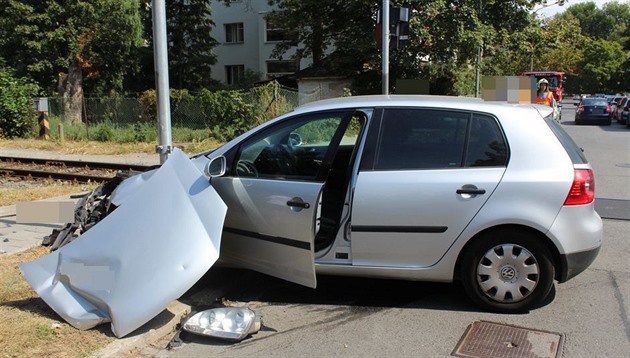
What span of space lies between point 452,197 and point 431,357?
121cm

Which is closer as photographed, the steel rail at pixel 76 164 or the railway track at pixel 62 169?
the railway track at pixel 62 169

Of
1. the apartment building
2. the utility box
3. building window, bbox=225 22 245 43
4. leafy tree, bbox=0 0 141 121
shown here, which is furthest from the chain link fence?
building window, bbox=225 22 245 43

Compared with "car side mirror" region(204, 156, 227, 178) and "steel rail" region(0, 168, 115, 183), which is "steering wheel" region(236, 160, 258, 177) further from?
"steel rail" region(0, 168, 115, 183)

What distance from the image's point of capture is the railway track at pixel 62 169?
38.3 ft

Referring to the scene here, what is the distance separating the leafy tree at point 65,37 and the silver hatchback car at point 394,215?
2223 cm

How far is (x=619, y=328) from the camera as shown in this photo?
Result: 405 centimetres

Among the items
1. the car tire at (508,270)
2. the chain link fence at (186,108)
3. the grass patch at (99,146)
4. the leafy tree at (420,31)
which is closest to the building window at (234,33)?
the leafy tree at (420,31)

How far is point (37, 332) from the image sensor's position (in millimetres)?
3902

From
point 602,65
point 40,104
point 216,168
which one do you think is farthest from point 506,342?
point 602,65

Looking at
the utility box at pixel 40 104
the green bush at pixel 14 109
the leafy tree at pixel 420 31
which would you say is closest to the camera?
the utility box at pixel 40 104

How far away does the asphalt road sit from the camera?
381cm

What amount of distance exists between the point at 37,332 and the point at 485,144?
12.0 feet

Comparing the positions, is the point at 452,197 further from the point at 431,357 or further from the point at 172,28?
the point at 172,28

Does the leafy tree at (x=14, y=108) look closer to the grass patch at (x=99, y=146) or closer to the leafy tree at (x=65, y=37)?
the grass patch at (x=99, y=146)
